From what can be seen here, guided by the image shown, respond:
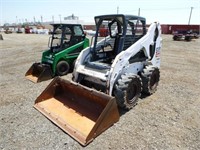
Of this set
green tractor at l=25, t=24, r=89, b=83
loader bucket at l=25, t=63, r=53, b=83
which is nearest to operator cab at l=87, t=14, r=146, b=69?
green tractor at l=25, t=24, r=89, b=83

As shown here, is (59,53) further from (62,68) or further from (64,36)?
(64,36)

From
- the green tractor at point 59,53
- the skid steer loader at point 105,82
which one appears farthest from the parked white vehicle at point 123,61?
the green tractor at point 59,53

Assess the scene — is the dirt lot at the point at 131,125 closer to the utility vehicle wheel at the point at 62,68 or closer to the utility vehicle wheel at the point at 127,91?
the utility vehicle wheel at the point at 127,91

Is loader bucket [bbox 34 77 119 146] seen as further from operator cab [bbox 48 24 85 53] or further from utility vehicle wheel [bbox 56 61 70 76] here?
operator cab [bbox 48 24 85 53]

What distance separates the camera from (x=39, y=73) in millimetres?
7375

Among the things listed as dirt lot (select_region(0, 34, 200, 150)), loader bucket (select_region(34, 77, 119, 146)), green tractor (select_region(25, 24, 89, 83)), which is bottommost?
dirt lot (select_region(0, 34, 200, 150))

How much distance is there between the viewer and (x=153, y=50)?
5.79 m

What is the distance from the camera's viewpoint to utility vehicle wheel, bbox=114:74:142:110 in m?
4.24

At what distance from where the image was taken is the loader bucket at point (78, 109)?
3.55 m

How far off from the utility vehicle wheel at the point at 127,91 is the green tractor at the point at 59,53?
364cm

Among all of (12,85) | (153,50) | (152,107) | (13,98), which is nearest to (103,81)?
(152,107)

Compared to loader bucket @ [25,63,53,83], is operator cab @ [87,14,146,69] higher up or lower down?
higher up

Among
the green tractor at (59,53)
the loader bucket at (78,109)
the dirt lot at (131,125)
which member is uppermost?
the green tractor at (59,53)

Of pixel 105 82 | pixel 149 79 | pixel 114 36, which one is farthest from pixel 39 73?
pixel 149 79
